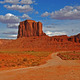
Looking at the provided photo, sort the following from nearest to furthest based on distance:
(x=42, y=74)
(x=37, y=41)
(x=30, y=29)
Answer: (x=42, y=74) < (x=37, y=41) < (x=30, y=29)

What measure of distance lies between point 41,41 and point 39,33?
17313 mm

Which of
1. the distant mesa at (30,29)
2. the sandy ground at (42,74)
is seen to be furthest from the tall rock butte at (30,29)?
the sandy ground at (42,74)

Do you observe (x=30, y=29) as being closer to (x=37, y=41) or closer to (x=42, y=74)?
(x=37, y=41)

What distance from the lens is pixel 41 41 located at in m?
105

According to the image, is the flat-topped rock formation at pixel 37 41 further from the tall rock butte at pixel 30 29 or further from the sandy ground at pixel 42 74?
the sandy ground at pixel 42 74

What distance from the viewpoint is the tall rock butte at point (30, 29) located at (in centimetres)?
12230

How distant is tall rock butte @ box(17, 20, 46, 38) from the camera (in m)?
122

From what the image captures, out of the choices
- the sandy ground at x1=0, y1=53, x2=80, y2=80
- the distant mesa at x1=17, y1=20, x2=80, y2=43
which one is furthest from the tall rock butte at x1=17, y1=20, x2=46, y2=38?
the sandy ground at x1=0, y1=53, x2=80, y2=80

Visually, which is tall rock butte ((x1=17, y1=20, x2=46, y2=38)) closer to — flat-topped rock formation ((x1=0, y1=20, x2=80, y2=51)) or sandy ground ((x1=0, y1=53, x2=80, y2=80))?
flat-topped rock formation ((x1=0, y1=20, x2=80, y2=51))

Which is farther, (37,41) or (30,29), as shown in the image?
(30,29)

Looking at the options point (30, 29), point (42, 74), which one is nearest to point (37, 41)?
point (30, 29)

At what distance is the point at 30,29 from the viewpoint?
407ft

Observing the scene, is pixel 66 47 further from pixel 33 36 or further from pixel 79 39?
pixel 33 36

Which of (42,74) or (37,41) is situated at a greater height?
(37,41)
